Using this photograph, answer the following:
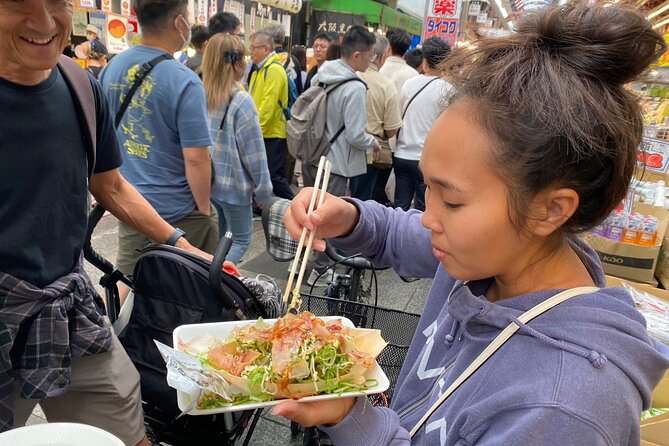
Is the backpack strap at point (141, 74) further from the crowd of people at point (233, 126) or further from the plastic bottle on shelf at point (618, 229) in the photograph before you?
the plastic bottle on shelf at point (618, 229)

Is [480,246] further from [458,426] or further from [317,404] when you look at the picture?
[317,404]

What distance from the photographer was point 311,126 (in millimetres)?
4234

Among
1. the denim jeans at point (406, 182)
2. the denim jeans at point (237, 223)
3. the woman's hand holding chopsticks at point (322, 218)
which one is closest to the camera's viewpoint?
the woman's hand holding chopsticks at point (322, 218)

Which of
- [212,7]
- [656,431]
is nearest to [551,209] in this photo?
[656,431]

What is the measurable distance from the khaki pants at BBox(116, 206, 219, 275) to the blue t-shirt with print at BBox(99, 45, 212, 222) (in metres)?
0.10

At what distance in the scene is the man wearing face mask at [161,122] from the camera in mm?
2486

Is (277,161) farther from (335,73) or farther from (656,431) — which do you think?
(656,431)

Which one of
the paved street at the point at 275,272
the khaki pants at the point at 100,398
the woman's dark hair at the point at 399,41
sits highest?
the woman's dark hair at the point at 399,41

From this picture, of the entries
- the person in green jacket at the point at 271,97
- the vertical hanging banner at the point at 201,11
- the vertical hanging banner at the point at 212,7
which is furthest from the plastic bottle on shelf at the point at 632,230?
the vertical hanging banner at the point at 212,7

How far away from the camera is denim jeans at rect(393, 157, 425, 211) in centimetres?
482

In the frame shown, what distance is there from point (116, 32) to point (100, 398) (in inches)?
289

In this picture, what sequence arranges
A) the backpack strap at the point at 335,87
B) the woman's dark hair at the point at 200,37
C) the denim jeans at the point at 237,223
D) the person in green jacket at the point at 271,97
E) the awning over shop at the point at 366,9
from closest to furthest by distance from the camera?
the denim jeans at the point at 237,223
the backpack strap at the point at 335,87
the woman's dark hair at the point at 200,37
the person in green jacket at the point at 271,97
the awning over shop at the point at 366,9

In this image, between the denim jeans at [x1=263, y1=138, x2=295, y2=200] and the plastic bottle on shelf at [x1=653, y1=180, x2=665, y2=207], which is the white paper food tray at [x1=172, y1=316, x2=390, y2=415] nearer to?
the plastic bottle on shelf at [x1=653, y1=180, x2=665, y2=207]

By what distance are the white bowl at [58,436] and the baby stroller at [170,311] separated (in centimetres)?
77
